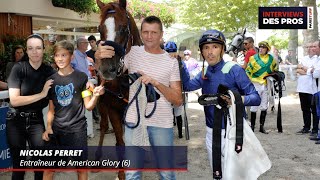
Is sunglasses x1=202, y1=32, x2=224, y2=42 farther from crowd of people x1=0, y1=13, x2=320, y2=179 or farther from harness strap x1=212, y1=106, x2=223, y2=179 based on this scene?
harness strap x1=212, y1=106, x2=223, y2=179

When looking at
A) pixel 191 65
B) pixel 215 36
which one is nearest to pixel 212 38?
pixel 215 36

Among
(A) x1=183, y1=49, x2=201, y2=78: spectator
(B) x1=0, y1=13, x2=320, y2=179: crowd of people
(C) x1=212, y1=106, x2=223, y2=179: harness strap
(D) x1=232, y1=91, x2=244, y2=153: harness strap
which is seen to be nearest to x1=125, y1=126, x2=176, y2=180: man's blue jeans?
(B) x1=0, y1=13, x2=320, y2=179: crowd of people

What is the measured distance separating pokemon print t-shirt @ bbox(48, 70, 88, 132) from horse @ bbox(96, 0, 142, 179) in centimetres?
27

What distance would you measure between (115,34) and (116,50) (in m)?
0.40

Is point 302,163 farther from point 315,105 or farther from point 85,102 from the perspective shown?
point 85,102

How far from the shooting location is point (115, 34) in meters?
3.88

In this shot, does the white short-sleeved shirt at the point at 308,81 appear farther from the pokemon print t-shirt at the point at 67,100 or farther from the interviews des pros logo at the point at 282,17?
the interviews des pros logo at the point at 282,17

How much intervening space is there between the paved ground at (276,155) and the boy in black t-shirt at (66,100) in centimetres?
165

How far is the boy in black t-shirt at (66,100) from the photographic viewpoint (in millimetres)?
3586

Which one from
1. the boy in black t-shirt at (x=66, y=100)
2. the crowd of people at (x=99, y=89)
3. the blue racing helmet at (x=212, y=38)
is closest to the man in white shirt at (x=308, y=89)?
the crowd of people at (x=99, y=89)

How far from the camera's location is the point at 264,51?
26.2ft

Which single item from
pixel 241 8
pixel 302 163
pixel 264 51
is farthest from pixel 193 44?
pixel 302 163

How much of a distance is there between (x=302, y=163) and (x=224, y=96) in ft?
11.7

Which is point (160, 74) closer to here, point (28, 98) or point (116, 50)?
point (116, 50)
